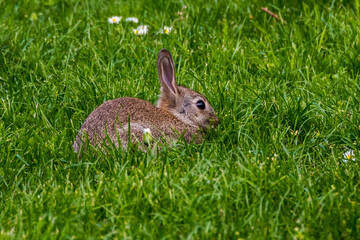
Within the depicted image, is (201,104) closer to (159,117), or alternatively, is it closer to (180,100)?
(180,100)

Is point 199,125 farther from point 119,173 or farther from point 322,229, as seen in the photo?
point 322,229

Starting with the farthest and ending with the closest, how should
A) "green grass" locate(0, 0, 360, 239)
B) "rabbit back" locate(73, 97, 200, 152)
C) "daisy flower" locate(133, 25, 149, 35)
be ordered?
"daisy flower" locate(133, 25, 149, 35) → "rabbit back" locate(73, 97, 200, 152) → "green grass" locate(0, 0, 360, 239)

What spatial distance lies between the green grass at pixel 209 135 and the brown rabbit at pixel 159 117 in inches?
7.2

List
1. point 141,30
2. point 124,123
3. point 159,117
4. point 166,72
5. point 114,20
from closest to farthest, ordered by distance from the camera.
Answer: point 124,123, point 159,117, point 166,72, point 141,30, point 114,20

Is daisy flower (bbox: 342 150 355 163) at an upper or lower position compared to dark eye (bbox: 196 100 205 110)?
upper

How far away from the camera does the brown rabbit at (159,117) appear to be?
198 inches

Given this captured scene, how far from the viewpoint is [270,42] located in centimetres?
671

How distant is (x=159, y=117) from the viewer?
216 inches

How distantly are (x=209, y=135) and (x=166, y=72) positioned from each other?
84cm

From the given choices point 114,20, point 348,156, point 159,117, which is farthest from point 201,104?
point 114,20

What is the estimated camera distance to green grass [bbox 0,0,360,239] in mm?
3812

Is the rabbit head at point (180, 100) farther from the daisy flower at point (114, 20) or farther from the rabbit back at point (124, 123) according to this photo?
the daisy flower at point (114, 20)

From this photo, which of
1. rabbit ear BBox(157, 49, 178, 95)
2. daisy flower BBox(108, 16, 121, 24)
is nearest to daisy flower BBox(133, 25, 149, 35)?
daisy flower BBox(108, 16, 121, 24)

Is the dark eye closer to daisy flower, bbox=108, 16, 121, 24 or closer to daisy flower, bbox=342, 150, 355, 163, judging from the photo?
daisy flower, bbox=342, 150, 355, 163
